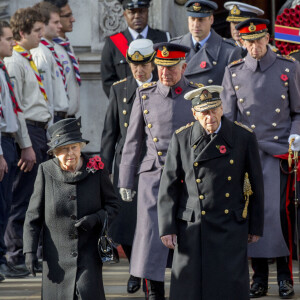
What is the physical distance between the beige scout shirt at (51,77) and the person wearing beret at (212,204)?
329 cm

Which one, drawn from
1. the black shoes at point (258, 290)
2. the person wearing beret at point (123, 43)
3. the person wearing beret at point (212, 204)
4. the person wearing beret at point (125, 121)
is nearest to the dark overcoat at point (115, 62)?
the person wearing beret at point (123, 43)

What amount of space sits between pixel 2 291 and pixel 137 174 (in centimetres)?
152

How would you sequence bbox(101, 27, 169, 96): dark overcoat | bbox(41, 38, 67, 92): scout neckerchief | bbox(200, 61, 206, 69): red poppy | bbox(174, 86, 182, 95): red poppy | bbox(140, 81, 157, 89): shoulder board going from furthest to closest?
bbox(41, 38, 67, 92): scout neckerchief < bbox(101, 27, 169, 96): dark overcoat < bbox(200, 61, 206, 69): red poppy < bbox(140, 81, 157, 89): shoulder board < bbox(174, 86, 182, 95): red poppy

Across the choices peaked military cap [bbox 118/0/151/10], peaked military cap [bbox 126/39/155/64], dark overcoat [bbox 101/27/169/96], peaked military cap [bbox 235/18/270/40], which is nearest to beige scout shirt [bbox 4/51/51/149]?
dark overcoat [bbox 101/27/169/96]

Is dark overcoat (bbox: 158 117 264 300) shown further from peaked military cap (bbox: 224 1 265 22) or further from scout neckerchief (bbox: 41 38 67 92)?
scout neckerchief (bbox: 41 38 67 92)

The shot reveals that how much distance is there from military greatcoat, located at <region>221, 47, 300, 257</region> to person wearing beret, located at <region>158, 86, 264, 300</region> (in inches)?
57.5

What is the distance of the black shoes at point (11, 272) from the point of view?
9797mm

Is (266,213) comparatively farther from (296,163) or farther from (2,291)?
(2,291)

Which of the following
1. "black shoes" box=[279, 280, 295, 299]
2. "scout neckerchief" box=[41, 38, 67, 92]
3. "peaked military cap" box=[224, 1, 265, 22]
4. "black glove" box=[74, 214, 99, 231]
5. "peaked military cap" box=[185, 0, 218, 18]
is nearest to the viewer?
"black glove" box=[74, 214, 99, 231]

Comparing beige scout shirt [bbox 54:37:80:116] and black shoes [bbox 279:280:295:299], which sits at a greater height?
beige scout shirt [bbox 54:37:80:116]

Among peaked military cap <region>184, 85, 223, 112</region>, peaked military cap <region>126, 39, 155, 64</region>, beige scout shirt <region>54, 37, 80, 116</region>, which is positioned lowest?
beige scout shirt <region>54, 37, 80, 116</region>

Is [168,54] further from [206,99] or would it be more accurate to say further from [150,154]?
[206,99]

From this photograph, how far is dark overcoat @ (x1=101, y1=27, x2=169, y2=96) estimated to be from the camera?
10469 millimetres

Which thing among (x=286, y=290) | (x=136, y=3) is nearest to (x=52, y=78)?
→ (x=136, y=3)
